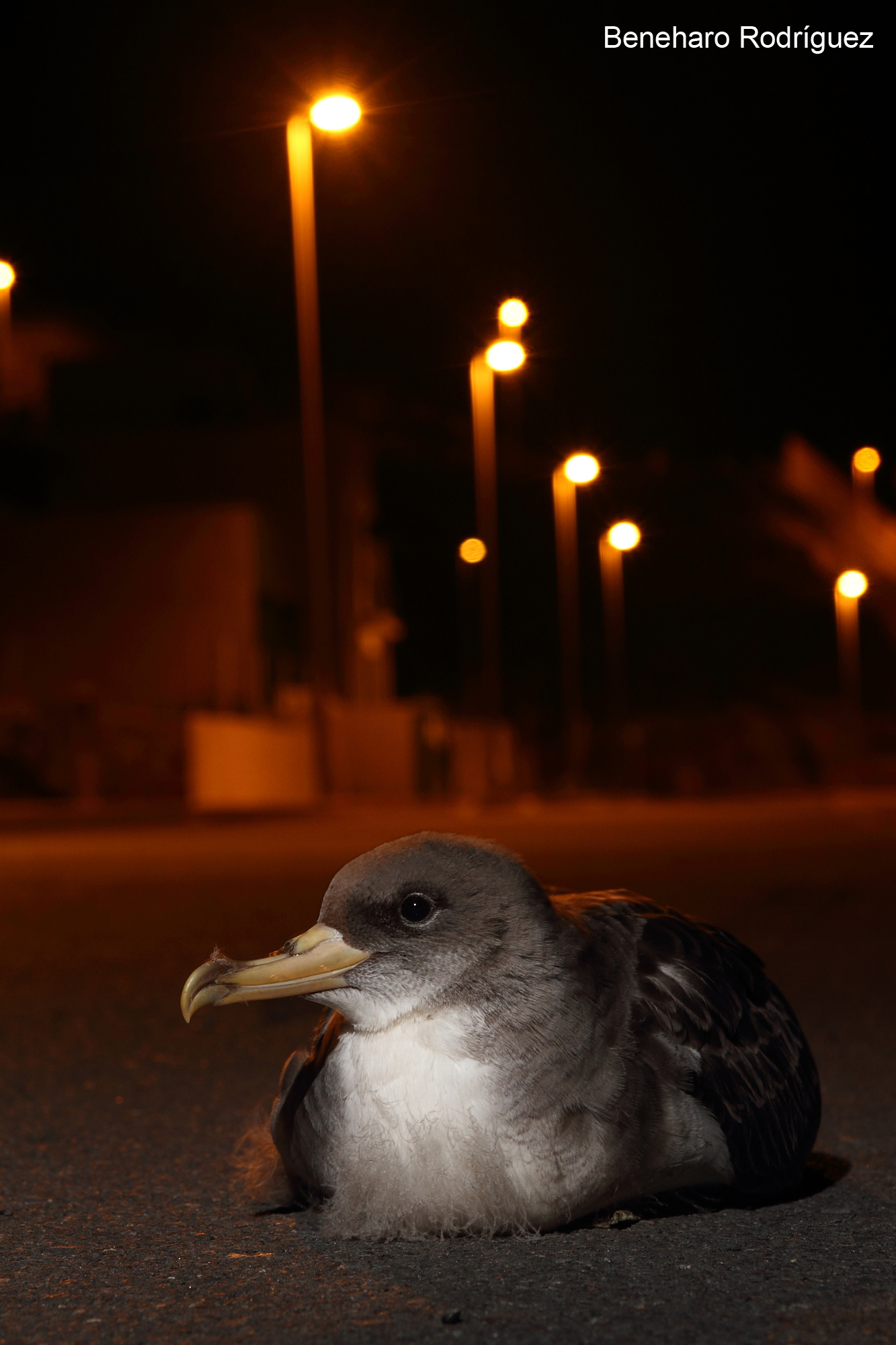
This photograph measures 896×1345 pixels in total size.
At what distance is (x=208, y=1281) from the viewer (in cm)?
302

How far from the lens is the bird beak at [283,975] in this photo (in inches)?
121

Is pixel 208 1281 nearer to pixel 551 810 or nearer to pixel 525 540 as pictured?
pixel 551 810

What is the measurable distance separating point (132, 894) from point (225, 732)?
16.0 metres

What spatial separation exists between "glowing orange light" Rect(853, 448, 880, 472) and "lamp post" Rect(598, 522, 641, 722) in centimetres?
514

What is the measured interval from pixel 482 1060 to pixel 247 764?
82.7 ft

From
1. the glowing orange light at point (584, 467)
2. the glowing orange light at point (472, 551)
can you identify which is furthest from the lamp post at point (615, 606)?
the glowing orange light at point (472, 551)

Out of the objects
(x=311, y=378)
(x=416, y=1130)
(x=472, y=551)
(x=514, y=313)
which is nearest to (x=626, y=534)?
(x=514, y=313)

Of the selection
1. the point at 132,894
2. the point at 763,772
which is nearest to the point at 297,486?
the point at 763,772

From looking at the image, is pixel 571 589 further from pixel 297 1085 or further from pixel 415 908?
pixel 415 908

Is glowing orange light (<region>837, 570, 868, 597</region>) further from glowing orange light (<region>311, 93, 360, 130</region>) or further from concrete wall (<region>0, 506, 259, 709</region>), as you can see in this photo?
glowing orange light (<region>311, 93, 360, 130</region>)

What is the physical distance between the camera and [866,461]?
110 feet

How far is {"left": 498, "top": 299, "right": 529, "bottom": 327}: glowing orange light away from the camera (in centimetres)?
824

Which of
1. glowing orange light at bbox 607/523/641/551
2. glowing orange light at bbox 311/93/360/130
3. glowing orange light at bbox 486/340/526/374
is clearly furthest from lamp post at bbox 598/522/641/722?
glowing orange light at bbox 311/93/360/130

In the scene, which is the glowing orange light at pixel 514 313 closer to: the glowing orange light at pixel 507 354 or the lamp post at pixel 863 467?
the glowing orange light at pixel 507 354
